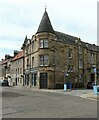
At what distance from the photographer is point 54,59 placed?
46.2 metres

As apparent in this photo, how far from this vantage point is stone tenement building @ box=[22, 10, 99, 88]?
147ft

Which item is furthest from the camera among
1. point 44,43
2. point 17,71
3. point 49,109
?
point 17,71

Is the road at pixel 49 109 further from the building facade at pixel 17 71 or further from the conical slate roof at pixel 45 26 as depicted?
the building facade at pixel 17 71

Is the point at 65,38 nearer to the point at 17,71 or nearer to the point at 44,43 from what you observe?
the point at 44,43

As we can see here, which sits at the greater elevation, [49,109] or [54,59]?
[54,59]

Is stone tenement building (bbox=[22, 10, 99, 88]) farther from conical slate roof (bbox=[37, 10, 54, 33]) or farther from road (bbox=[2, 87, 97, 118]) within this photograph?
road (bbox=[2, 87, 97, 118])

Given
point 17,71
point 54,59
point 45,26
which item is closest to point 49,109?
point 54,59

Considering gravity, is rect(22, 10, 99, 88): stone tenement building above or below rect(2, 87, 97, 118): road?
above

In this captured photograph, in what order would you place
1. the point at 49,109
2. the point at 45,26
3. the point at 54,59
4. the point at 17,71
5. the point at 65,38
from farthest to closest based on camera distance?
the point at 17,71
the point at 65,38
the point at 54,59
the point at 45,26
the point at 49,109

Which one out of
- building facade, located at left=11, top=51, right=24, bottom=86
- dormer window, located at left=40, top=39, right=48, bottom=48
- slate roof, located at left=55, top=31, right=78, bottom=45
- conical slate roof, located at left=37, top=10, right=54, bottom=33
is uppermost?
conical slate roof, located at left=37, top=10, right=54, bottom=33

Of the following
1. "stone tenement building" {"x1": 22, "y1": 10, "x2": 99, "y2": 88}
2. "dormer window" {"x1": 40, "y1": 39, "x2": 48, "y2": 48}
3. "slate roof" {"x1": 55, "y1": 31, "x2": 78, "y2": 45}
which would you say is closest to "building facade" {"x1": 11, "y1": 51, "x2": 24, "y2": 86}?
"stone tenement building" {"x1": 22, "y1": 10, "x2": 99, "y2": 88}

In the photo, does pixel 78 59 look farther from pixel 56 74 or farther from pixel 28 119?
pixel 28 119

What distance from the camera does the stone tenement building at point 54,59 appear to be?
44.9m

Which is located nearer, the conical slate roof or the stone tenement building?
the stone tenement building
